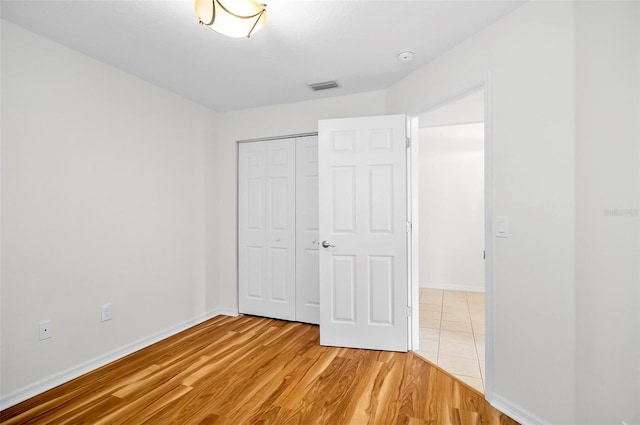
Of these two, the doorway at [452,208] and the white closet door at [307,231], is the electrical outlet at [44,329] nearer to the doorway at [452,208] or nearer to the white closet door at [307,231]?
the white closet door at [307,231]

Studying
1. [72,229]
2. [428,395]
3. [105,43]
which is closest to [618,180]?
[428,395]

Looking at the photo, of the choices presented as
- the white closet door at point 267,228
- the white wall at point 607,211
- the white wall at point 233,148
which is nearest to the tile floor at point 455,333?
the white wall at point 607,211

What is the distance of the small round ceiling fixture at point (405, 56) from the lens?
88.8 inches

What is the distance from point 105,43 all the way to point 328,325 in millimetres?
2845

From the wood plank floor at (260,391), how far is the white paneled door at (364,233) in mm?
253

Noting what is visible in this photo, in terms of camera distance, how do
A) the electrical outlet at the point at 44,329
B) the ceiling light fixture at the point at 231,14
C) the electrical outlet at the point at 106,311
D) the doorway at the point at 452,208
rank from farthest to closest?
the doorway at the point at 452,208 → the electrical outlet at the point at 106,311 → the electrical outlet at the point at 44,329 → the ceiling light fixture at the point at 231,14

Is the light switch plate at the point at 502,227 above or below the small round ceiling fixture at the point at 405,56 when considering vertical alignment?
below

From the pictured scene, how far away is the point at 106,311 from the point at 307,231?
1930mm

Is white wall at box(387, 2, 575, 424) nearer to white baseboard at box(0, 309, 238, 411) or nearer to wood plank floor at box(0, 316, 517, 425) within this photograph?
wood plank floor at box(0, 316, 517, 425)

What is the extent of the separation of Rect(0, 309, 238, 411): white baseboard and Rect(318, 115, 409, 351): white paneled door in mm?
1534

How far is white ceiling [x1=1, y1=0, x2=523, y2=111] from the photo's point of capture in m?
1.75

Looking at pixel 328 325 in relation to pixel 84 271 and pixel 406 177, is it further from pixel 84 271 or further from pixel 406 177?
pixel 84 271

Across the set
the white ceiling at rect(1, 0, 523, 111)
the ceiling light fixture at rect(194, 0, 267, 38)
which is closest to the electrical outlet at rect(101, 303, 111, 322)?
the white ceiling at rect(1, 0, 523, 111)

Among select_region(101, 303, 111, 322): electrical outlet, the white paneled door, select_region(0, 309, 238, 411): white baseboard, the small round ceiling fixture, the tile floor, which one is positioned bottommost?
the tile floor
